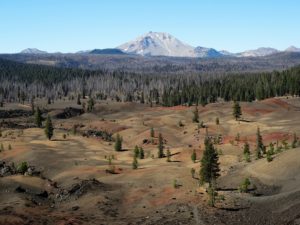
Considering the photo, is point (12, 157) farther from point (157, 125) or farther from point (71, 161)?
point (157, 125)

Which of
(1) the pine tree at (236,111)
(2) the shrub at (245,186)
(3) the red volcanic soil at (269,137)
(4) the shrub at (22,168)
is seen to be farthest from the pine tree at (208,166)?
(1) the pine tree at (236,111)

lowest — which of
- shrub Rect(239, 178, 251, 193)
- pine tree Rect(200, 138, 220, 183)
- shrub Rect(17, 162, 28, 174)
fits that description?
shrub Rect(17, 162, 28, 174)

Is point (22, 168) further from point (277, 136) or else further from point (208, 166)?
point (277, 136)

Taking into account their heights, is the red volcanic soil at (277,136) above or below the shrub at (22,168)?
above

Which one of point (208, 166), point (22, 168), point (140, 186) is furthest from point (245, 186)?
point (22, 168)

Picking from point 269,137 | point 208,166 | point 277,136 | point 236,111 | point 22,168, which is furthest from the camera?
point 236,111

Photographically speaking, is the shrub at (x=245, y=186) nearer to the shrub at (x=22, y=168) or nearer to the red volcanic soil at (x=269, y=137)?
the shrub at (x=22, y=168)

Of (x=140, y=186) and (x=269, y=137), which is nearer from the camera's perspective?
(x=140, y=186)

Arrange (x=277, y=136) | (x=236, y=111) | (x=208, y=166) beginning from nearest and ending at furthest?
(x=208, y=166), (x=277, y=136), (x=236, y=111)

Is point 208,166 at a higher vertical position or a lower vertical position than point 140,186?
higher

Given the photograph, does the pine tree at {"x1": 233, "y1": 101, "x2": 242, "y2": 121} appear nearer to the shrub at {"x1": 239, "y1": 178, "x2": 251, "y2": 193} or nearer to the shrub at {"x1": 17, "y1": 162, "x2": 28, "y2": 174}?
the shrub at {"x1": 17, "y1": 162, "x2": 28, "y2": 174}

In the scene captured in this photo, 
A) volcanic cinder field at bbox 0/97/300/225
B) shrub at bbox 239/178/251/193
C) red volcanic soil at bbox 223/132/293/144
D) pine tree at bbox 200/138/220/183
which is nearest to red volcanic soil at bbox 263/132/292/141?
red volcanic soil at bbox 223/132/293/144
